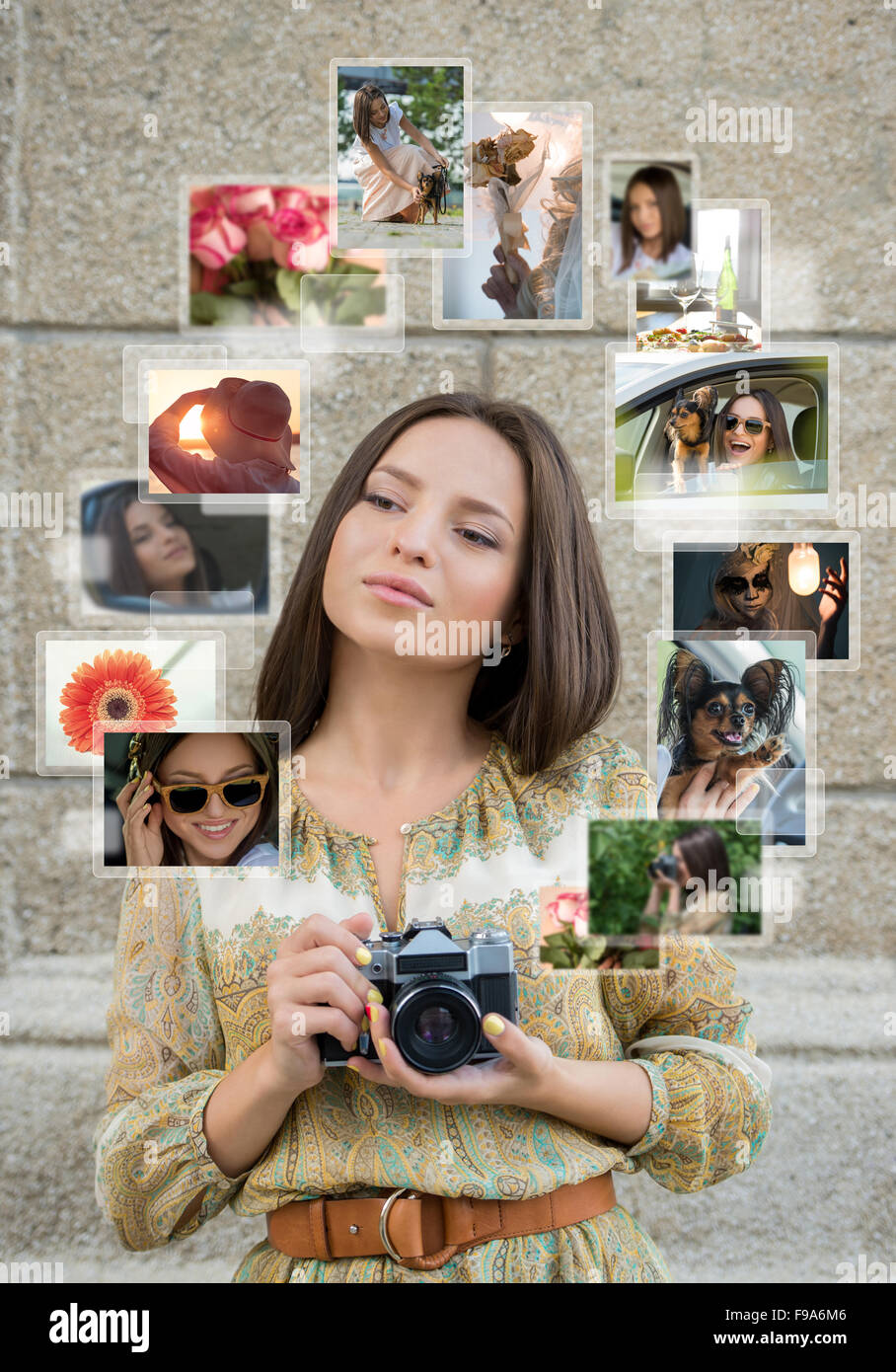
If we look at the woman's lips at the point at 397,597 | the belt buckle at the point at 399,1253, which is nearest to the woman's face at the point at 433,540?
the woman's lips at the point at 397,597

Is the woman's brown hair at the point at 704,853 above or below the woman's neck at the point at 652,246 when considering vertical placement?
below

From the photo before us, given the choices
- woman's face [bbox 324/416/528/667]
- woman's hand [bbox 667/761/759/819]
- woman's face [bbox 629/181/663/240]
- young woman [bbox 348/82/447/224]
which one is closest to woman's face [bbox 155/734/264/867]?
woman's face [bbox 324/416/528/667]

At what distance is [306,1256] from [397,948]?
24cm

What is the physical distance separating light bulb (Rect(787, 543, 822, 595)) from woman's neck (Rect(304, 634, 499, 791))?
0.29 m

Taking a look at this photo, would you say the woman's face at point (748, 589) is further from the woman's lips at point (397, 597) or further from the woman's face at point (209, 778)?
the woman's face at point (209, 778)

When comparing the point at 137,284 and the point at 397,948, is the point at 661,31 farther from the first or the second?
the point at 397,948

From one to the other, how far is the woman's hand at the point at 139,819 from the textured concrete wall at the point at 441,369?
0.75 ft

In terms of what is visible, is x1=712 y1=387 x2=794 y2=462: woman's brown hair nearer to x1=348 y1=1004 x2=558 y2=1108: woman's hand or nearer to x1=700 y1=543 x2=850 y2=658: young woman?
x1=700 y1=543 x2=850 y2=658: young woman

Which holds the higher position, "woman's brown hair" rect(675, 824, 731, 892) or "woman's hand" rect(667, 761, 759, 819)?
"woman's hand" rect(667, 761, 759, 819)

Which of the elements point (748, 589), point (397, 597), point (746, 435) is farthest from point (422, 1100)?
point (746, 435)

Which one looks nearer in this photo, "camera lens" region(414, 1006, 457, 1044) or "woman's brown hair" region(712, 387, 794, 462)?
"camera lens" region(414, 1006, 457, 1044)

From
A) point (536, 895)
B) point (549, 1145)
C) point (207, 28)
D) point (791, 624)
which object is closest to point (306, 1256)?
point (549, 1145)

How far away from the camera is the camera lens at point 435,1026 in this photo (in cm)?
64

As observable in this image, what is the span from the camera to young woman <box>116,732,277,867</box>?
0.76 m
